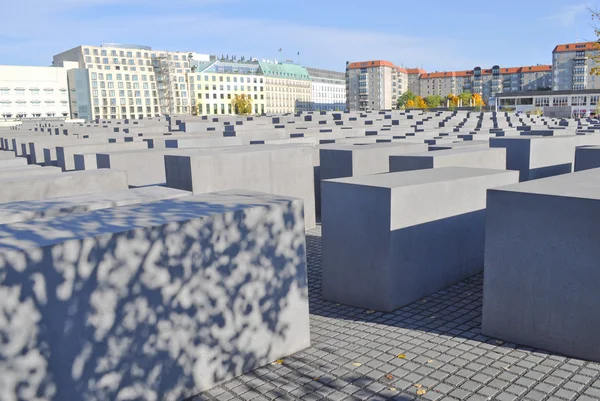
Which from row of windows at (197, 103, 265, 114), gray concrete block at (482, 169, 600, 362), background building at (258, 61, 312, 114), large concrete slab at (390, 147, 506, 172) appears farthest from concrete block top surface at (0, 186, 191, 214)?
background building at (258, 61, 312, 114)

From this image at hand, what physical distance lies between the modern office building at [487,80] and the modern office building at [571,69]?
66.6 feet

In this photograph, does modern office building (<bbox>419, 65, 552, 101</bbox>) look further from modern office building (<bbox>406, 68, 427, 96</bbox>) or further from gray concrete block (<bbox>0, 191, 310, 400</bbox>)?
gray concrete block (<bbox>0, 191, 310, 400</bbox>)

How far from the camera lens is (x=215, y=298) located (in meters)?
5.24

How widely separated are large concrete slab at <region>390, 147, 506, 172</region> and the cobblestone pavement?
13.1 ft

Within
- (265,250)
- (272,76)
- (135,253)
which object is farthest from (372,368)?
(272,76)

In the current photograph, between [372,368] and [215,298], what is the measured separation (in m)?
1.79

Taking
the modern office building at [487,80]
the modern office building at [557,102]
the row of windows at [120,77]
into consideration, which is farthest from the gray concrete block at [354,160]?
the modern office building at [487,80]

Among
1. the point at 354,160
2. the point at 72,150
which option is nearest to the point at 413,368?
the point at 354,160

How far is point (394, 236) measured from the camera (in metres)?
7.09

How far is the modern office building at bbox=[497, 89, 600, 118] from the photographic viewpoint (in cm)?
8239

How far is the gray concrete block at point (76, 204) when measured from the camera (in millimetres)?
6253

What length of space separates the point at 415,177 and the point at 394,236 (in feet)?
4.89

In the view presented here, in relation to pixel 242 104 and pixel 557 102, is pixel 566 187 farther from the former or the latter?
pixel 242 104

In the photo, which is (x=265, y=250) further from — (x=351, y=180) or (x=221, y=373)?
(x=351, y=180)
